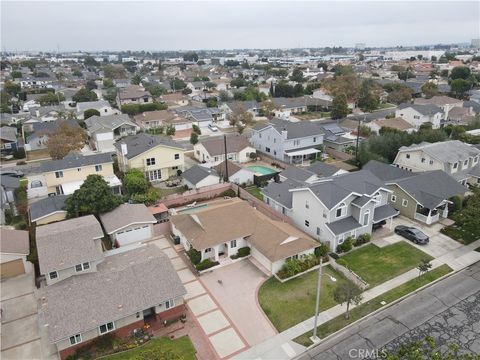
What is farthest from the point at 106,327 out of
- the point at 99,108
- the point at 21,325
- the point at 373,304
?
the point at 99,108

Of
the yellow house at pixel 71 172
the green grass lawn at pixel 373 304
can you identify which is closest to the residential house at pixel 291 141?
the yellow house at pixel 71 172

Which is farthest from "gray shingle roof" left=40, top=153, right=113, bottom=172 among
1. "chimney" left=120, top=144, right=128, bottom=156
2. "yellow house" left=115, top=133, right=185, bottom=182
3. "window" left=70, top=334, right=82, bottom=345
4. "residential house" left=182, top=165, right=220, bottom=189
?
"window" left=70, top=334, right=82, bottom=345

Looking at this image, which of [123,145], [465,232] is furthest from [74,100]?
[465,232]

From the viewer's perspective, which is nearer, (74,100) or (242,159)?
(242,159)

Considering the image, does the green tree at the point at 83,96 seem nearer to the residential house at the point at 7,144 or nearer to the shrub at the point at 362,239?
the residential house at the point at 7,144

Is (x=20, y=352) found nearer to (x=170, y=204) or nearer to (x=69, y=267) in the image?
(x=69, y=267)

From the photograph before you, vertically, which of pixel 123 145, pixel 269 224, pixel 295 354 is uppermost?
pixel 123 145
